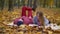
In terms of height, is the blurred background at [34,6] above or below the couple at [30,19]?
above

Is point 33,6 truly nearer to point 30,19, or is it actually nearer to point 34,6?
point 34,6

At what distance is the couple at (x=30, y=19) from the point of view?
281cm

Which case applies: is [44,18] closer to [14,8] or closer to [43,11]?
[43,11]

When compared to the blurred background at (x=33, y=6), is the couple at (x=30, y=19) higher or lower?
lower

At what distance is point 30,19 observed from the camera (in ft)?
9.25

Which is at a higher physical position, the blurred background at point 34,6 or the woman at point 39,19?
the blurred background at point 34,6

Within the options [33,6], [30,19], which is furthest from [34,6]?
[30,19]

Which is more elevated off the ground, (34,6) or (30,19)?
(34,6)

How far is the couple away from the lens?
9.21 feet

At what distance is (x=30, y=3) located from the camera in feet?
9.26

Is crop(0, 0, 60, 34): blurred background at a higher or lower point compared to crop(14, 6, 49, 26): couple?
higher

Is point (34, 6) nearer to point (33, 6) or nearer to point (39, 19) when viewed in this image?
point (33, 6)

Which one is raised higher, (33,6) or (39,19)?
(33,6)

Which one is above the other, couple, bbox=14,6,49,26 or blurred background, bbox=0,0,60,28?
blurred background, bbox=0,0,60,28
